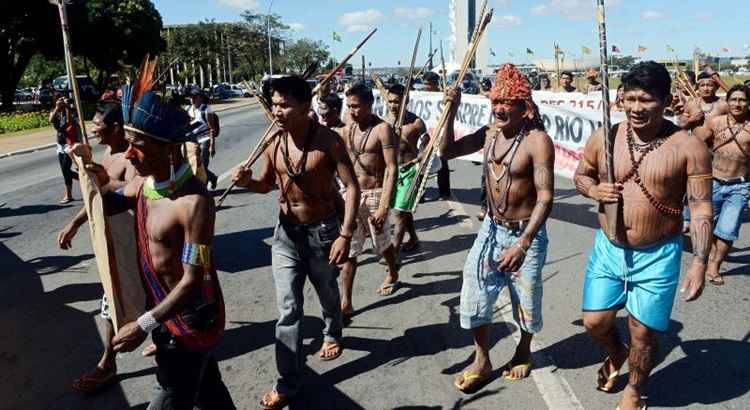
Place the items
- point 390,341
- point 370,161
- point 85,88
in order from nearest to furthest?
point 390,341 → point 370,161 → point 85,88

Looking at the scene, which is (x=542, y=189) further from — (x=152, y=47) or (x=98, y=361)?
(x=152, y=47)

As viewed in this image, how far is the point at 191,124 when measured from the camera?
9.16 feet

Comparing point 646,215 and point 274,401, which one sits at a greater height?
point 646,215

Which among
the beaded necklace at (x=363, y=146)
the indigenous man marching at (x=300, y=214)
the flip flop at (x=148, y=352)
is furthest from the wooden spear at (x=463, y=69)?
the flip flop at (x=148, y=352)

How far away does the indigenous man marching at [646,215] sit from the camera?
10.2 feet

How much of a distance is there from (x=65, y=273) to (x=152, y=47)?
143 feet

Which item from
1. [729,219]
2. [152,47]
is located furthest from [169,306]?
[152,47]

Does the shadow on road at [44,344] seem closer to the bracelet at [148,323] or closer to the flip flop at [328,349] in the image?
the flip flop at [328,349]

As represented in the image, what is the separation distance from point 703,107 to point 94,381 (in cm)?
709

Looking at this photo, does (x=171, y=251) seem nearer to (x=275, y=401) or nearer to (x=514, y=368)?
(x=275, y=401)

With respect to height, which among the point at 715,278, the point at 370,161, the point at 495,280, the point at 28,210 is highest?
the point at 370,161

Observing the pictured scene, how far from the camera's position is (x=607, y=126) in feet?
10.3

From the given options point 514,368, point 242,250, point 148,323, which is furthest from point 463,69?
point 242,250

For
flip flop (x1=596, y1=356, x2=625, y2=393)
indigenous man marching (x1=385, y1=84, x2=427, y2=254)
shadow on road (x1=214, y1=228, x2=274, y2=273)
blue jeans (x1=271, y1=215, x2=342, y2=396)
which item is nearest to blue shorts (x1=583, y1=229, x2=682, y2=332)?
flip flop (x1=596, y1=356, x2=625, y2=393)
